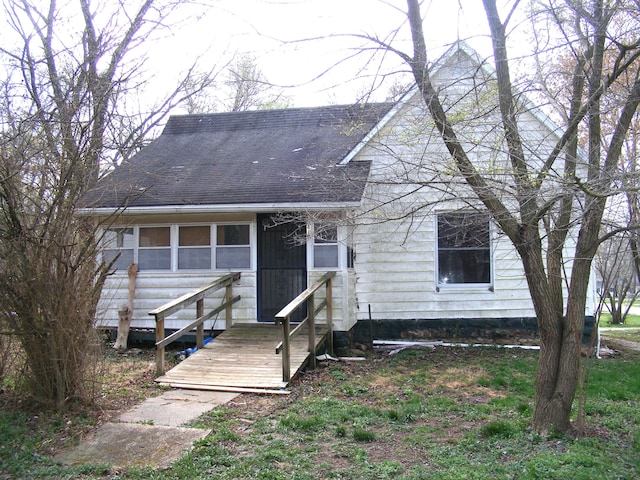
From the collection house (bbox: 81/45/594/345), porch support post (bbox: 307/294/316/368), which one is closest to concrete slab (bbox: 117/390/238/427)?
porch support post (bbox: 307/294/316/368)

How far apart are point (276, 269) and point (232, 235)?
3.56ft

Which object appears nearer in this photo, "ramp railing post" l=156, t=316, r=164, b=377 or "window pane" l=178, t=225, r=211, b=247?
"ramp railing post" l=156, t=316, r=164, b=377

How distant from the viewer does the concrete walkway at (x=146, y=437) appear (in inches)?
191

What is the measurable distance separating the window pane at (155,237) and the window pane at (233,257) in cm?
112

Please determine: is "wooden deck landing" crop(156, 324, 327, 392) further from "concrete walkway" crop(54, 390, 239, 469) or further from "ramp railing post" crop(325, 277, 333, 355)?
"concrete walkway" crop(54, 390, 239, 469)

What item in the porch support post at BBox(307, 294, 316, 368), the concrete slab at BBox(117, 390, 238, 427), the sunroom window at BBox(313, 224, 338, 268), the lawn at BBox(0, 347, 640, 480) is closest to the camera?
the lawn at BBox(0, 347, 640, 480)

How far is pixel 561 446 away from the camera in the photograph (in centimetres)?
486

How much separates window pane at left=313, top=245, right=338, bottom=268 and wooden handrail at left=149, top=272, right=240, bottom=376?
61.6 inches

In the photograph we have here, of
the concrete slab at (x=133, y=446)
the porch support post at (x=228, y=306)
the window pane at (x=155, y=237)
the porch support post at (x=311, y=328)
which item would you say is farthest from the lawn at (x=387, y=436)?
the window pane at (x=155, y=237)

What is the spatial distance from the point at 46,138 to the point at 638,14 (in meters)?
6.49

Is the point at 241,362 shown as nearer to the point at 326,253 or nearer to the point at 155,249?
the point at 326,253

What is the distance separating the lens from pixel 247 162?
465 inches

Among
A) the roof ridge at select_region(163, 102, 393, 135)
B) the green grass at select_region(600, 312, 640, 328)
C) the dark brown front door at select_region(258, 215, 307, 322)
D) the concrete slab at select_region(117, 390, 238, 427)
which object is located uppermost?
the roof ridge at select_region(163, 102, 393, 135)

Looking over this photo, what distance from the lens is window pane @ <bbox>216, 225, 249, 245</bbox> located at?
10.5 m
